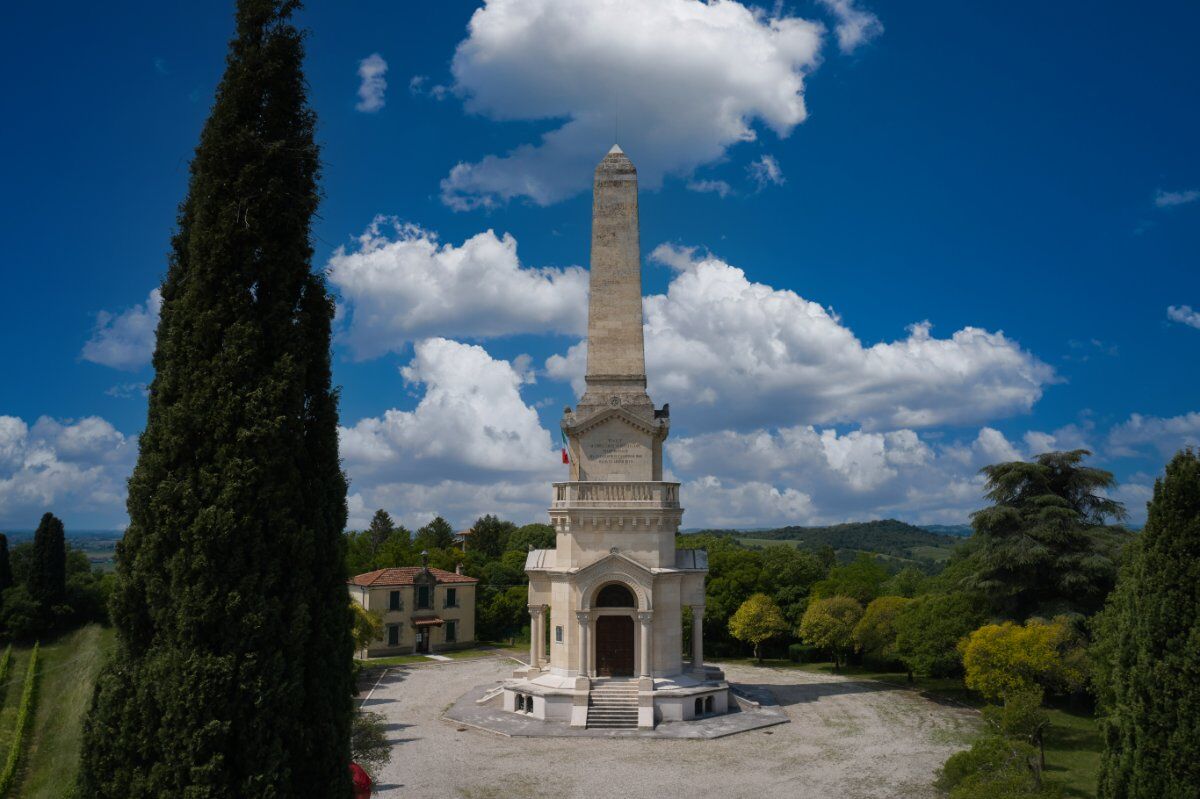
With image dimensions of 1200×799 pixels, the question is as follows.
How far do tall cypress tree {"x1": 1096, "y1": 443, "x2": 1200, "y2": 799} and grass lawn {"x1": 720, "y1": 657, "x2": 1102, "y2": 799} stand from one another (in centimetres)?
543

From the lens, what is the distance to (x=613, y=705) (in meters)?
31.4

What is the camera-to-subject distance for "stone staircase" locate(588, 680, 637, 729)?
30609 mm

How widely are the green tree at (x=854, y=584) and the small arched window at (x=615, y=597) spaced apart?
2003 cm

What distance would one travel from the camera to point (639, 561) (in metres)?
33.5

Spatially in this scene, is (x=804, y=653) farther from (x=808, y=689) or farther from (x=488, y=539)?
(x=488, y=539)

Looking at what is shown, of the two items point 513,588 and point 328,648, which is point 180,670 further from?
point 513,588

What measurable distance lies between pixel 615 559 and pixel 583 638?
134 inches

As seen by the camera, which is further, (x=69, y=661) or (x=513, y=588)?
(x=513, y=588)

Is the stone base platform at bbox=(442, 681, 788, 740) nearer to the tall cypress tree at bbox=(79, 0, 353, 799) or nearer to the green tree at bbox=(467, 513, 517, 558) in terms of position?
the tall cypress tree at bbox=(79, 0, 353, 799)

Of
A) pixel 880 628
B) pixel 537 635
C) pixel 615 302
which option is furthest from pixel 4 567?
pixel 880 628

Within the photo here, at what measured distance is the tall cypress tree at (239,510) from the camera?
9859 mm

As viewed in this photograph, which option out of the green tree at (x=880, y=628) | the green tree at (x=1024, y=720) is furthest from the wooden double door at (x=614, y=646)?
the green tree at (x=880, y=628)

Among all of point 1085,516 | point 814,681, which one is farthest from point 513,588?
point 1085,516

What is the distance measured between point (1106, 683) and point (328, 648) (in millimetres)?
22590
